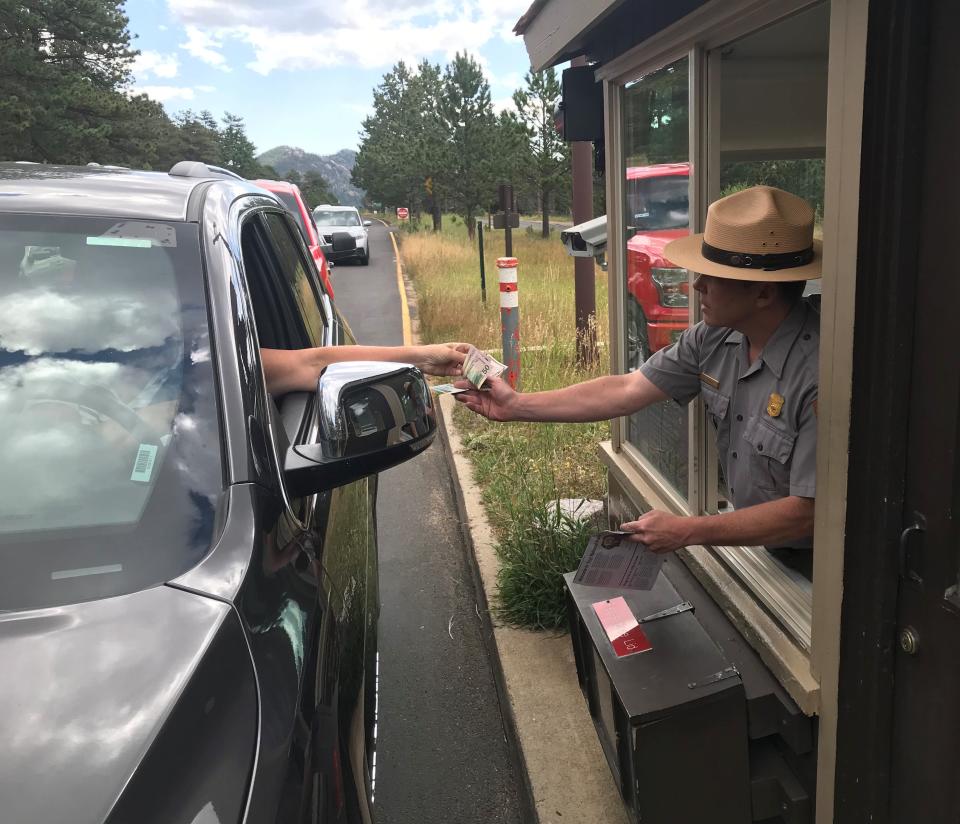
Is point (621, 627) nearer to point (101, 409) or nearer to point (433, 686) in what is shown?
point (433, 686)

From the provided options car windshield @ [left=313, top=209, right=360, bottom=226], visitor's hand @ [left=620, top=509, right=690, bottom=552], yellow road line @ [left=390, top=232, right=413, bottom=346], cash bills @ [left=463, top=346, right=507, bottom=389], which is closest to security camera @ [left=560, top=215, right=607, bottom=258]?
cash bills @ [left=463, top=346, right=507, bottom=389]

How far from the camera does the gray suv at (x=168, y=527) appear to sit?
1.23 meters

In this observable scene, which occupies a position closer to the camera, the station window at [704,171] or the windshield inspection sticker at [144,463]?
the windshield inspection sticker at [144,463]

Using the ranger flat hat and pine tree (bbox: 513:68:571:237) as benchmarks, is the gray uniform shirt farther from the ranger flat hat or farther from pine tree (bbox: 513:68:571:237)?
pine tree (bbox: 513:68:571:237)

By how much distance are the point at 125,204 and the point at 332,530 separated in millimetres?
989

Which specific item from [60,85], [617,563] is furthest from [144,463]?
[60,85]

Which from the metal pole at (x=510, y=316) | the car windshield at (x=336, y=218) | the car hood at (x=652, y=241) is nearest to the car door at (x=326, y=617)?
the car hood at (x=652, y=241)

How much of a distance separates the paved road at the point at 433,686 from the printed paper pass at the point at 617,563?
1.09 metres

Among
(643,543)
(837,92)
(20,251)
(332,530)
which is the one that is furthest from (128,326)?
(837,92)

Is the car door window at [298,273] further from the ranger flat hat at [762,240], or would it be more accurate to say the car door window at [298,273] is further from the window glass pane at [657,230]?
the ranger flat hat at [762,240]

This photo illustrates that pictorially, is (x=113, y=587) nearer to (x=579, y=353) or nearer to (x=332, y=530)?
(x=332, y=530)

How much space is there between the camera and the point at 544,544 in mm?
3889

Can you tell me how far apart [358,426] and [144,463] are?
17.3 inches

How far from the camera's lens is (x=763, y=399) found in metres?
2.31
